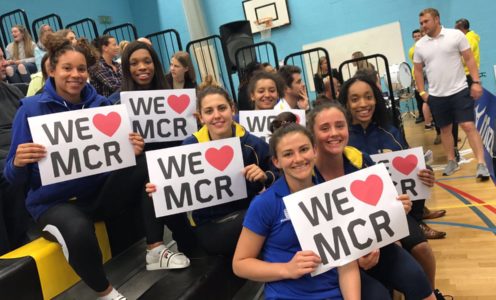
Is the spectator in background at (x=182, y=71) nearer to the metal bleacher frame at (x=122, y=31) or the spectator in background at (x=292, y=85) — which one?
the spectator in background at (x=292, y=85)

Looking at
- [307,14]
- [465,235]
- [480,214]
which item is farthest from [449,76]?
[307,14]

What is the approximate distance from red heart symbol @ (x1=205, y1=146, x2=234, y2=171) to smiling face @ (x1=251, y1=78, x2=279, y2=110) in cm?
112

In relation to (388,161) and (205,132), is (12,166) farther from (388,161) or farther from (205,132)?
(388,161)

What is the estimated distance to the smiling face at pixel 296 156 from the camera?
1.69 meters

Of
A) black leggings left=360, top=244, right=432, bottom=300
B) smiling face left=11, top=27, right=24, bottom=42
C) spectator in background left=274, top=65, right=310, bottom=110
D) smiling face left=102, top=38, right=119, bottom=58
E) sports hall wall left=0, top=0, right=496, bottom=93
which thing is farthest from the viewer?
sports hall wall left=0, top=0, right=496, bottom=93

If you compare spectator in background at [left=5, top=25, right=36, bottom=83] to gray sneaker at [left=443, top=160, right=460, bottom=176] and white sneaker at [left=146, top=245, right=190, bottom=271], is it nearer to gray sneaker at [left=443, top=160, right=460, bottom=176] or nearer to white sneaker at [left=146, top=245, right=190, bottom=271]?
white sneaker at [left=146, top=245, right=190, bottom=271]

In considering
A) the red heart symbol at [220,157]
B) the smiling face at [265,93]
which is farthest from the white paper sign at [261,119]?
the red heart symbol at [220,157]

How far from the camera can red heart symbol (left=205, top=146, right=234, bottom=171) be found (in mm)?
2135

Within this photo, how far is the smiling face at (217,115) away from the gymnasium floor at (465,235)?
157 centimetres

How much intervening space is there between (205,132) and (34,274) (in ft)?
3.41

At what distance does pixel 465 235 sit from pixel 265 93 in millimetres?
1793

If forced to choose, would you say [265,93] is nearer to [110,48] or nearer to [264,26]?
[110,48]

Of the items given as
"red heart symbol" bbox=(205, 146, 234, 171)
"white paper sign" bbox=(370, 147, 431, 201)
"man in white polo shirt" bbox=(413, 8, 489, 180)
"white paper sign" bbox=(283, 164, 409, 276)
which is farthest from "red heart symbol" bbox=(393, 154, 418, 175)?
"man in white polo shirt" bbox=(413, 8, 489, 180)

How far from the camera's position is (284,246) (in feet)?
5.53
